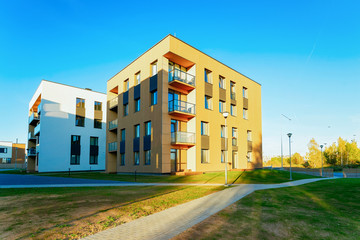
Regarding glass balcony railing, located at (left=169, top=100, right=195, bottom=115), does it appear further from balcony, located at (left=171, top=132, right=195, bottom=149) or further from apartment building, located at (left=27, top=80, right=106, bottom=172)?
apartment building, located at (left=27, top=80, right=106, bottom=172)

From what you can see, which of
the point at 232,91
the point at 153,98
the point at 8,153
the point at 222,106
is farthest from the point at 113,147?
the point at 8,153

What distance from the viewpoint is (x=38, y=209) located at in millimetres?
7676

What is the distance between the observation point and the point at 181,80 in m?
25.2

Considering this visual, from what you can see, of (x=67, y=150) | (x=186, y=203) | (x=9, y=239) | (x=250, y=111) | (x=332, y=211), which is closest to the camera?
(x=9, y=239)

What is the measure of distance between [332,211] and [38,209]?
9.97 meters

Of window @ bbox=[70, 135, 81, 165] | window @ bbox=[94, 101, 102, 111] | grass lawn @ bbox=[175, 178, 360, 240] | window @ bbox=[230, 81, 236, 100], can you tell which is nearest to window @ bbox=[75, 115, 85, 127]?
window @ bbox=[70, 135, 81, 165]

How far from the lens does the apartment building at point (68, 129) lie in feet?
125

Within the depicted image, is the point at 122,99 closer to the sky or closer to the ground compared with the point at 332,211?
closer to the sky

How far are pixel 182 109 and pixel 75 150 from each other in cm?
2556

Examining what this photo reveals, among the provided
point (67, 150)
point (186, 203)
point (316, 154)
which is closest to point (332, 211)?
point (186, 203)

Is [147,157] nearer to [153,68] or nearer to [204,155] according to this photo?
[204,155]

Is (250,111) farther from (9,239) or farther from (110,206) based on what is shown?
(9,239)

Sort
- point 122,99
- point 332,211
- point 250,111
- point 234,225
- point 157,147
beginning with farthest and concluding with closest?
point 250,111 → point 122,99 → point 157,147 → point 332,211 → point 234,225

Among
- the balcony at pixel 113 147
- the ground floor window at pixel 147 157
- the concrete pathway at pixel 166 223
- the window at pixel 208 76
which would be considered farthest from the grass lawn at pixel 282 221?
the balcony at pixel 113 147
